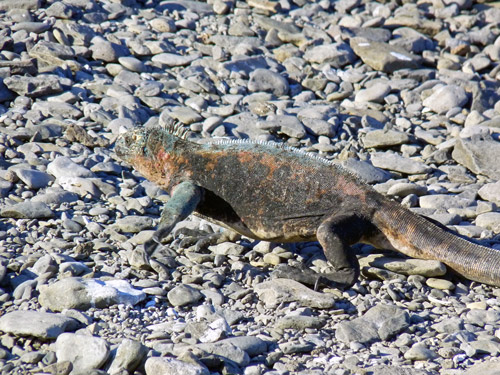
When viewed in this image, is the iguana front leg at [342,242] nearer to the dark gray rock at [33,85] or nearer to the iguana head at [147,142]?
the iguana head at [147,142]

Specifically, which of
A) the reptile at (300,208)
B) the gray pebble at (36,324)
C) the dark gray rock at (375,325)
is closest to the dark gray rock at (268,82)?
the reptile at (300,208)

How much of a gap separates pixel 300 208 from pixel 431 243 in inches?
42.2

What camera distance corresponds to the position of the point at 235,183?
625 cm

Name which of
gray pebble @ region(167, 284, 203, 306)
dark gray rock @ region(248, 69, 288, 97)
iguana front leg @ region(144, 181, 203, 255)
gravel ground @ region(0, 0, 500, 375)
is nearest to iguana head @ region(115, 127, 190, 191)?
iguana front leg @ region(144, 181, 203, 255)

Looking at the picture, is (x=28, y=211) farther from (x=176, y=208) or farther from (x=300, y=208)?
(x=300, y=208)

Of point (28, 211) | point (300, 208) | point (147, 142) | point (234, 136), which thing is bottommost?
point (234, 136)

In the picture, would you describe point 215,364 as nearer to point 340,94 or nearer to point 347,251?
point 347,251

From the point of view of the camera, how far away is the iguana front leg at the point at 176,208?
5.89 metres

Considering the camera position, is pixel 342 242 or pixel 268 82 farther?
pixel 268 82

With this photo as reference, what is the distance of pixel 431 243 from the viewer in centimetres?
595

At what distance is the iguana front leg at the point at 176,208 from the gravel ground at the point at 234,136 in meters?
0.20

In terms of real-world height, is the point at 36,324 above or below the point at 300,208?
below

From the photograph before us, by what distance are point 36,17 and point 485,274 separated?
7.19m

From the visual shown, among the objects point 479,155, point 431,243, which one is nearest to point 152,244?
point 431,243
